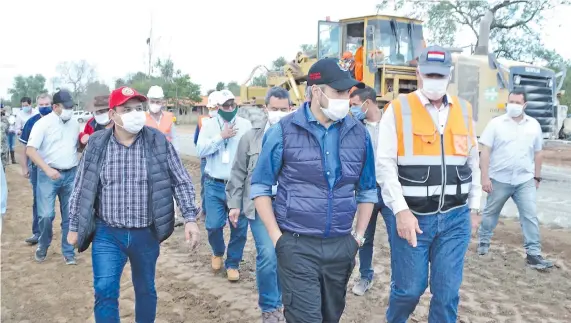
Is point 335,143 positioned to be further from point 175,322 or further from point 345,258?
point 175,322

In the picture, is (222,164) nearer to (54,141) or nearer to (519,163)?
(54,141)

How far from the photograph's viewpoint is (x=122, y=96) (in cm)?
378

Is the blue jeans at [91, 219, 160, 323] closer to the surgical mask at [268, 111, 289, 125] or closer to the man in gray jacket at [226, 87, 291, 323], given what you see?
the man in gray jacket at [226, 87, 291, 323]

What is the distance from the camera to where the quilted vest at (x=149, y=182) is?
3568 mm

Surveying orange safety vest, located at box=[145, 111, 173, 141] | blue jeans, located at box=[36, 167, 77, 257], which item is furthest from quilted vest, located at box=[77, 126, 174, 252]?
orange safety vest, located at box=[145, 111, 173, 141]

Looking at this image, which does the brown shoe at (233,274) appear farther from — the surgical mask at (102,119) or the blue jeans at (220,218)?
the surgical mask at (102,119)

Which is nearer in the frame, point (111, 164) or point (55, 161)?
point (111, 164)

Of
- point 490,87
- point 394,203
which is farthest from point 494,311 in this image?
point 490,87

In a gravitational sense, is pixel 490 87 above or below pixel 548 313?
above

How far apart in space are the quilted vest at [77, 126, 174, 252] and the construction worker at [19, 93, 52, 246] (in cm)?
334

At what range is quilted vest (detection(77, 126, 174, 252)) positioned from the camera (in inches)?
140

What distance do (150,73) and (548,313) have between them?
95.1ft

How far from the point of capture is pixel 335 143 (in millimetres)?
3080

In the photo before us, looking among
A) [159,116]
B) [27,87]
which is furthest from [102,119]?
[27,87]
